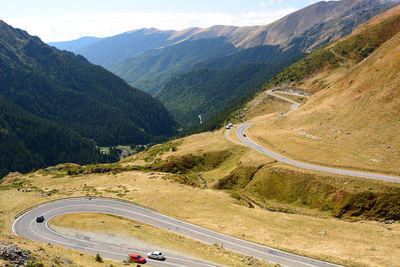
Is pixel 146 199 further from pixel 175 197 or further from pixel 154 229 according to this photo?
pixel 154 229

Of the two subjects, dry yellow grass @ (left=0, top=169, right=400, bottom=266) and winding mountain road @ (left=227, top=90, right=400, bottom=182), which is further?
winding mountain road @ (left=227, top=90, right=400, bottom=182)

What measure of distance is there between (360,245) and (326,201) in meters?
20.9

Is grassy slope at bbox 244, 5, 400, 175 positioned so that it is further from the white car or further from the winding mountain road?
the white car

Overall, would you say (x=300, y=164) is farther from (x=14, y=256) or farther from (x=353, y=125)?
(x=14, y=256)

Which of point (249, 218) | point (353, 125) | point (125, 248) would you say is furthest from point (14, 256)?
point (353, 125)

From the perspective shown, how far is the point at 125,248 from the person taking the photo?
52.1 m

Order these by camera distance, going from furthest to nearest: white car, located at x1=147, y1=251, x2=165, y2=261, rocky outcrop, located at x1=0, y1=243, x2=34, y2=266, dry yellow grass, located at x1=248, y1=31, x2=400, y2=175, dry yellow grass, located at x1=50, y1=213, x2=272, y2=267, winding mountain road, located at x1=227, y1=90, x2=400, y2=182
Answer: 1. dry yellow grass, located at x1=248, y1=31, x2=400, y2=175
2. winding mountain road, located at x1=227, y1=90, x2=400, y2=182
3. dry yellow grass, located at x1=50, y1=213, x2=272, y2=267
4. white car, located at x1=147, y1=251, x2=165, y2=261
5. rocky outcrop, located at x1=0, y1=243, x2=34, y2=266

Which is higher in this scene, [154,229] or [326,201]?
[154,229]

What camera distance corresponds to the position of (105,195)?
82938 millimetres

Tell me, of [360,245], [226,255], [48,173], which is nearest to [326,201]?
[360,245]

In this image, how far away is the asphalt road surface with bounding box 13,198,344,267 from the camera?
47.3 m

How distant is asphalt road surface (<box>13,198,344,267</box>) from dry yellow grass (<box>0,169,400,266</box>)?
91.9 inches

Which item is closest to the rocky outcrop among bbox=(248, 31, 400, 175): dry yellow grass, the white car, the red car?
the red car

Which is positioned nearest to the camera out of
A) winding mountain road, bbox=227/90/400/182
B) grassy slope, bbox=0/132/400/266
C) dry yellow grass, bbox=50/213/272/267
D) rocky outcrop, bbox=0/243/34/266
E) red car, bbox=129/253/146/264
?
rocky outcrop, bbox=0/243/34/266
